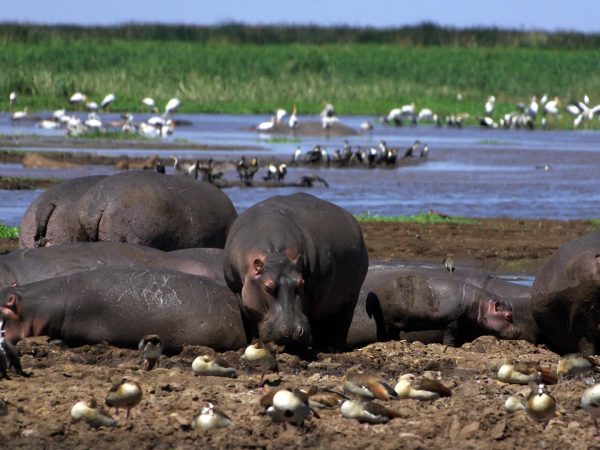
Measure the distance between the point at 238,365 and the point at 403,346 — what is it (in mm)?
1769

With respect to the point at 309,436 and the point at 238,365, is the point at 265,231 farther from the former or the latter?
the point at 309,436

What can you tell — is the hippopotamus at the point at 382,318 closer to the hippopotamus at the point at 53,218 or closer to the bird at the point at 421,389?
the bird at the point at 421,389

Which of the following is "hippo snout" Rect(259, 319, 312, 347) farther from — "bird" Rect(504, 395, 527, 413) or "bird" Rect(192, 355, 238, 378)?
"bird" Rect(504, 395, 527, 413)

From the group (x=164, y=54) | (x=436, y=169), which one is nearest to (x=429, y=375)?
(x=436, y=169)

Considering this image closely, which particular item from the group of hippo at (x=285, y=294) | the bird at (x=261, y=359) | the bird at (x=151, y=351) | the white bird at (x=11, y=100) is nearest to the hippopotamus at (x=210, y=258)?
the group of hippo at (x=285, y=294)

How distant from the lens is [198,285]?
32.5 feet

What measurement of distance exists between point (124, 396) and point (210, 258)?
13.2ft

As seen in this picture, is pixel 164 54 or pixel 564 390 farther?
pixel 164 54

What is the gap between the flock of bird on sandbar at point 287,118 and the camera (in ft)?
132

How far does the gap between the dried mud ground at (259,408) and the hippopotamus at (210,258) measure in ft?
4.45

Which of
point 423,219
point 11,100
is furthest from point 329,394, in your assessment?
point 11,100

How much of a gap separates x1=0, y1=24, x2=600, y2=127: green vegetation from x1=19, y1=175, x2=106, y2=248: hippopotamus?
121 ft

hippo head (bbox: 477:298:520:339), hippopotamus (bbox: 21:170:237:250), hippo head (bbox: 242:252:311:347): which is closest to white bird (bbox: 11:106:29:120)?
hippopotamus (bbox: 21:170:237:250)

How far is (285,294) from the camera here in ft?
30.7
